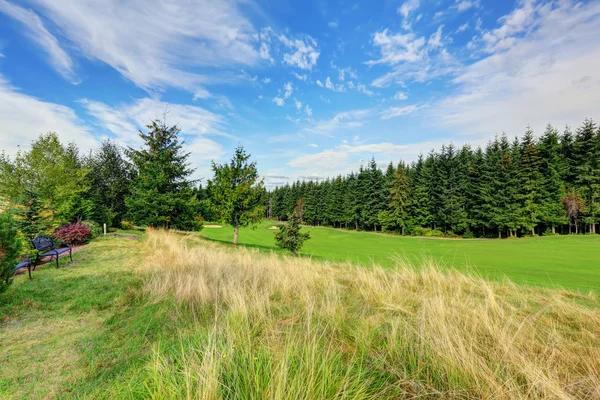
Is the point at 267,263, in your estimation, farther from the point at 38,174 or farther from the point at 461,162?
the point at 461,162

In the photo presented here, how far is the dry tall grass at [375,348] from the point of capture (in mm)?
1913

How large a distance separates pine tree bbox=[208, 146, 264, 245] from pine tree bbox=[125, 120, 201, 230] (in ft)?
7.69

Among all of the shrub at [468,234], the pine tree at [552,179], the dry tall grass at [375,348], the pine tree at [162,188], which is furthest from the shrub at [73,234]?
the pine tree at [552,179]

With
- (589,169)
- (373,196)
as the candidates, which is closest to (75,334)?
(373,196)

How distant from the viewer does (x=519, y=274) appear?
32.1 ft

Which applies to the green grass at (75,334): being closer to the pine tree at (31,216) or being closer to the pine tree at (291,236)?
the pine tree at (31,216)

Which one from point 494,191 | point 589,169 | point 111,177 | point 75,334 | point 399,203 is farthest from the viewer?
point 399,203

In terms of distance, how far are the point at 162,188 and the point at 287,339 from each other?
1803 centimetres

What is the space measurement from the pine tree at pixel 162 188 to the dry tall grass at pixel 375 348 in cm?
1327

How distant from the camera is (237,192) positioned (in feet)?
53.4

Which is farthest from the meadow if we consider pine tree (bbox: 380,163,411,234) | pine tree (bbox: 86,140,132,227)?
pine tree (bbox: 380,163,411,234)

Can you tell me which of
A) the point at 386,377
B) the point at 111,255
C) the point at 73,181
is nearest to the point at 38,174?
the point at 73,181

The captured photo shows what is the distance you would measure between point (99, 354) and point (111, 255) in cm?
767

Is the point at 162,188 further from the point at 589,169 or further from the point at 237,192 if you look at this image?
the point at 589,169
